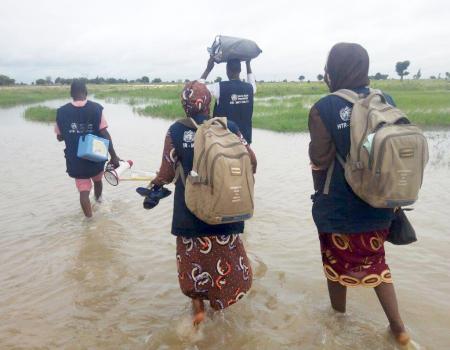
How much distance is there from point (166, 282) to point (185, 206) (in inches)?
49.8

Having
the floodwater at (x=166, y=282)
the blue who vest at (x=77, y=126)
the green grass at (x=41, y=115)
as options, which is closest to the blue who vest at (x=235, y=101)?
the floodwater at (x=166, y=282)

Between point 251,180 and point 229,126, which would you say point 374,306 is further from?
point 229,126

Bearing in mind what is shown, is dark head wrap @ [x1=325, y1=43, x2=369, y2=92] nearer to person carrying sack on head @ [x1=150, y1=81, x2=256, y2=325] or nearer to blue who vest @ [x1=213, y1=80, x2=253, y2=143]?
person carrying sack on head @ [x1=150, y1=81, x2=256, y2=325]

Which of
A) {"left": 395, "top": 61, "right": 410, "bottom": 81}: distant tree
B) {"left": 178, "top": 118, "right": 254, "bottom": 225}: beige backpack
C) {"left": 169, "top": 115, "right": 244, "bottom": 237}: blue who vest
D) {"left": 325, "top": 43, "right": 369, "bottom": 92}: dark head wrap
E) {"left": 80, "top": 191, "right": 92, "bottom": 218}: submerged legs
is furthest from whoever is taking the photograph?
{"left": 395, "top": 61, "right": 410, "bottom": 81}: distant tree

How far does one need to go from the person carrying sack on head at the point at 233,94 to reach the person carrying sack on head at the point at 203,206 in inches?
72.0

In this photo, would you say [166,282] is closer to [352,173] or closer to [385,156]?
[352,173]

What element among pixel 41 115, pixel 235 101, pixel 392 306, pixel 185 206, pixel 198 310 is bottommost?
pixel 41 115

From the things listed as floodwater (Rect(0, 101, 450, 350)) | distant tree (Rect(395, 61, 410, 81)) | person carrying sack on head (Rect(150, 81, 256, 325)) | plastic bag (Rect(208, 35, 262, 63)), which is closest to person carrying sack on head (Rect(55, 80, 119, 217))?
floodwater (Rect(0, 101, 450, 350))

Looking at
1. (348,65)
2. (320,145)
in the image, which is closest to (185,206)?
(320,145)

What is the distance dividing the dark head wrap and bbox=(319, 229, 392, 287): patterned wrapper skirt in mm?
885

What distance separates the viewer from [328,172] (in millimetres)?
2557

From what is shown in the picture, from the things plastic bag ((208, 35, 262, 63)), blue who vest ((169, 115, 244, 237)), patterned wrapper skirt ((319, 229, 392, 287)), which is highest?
plastic bag ((208, 35, 262, 63))

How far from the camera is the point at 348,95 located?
2.48m

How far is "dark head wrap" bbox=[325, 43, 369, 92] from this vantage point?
2.50 meters
